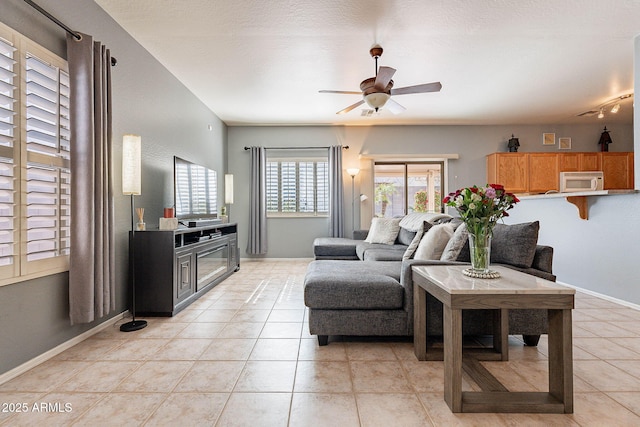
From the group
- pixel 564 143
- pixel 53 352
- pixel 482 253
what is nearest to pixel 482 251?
pixel 482 253

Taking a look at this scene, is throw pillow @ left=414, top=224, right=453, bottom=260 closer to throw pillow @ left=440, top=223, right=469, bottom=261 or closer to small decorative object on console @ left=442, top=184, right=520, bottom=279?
throw pillow @ left=440, top=223, right=469, bottom=261

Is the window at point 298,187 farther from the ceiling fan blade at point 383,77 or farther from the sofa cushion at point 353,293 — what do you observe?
the sofa cushion at point 353,293

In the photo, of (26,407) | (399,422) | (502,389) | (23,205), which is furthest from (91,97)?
(502,389)

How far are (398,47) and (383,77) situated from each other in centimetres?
59

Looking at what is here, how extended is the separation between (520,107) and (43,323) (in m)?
6.42

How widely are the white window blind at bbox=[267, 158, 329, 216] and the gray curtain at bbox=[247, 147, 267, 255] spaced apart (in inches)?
7.3

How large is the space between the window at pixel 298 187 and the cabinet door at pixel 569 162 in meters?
4.31

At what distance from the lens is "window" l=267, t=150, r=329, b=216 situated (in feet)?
19.9

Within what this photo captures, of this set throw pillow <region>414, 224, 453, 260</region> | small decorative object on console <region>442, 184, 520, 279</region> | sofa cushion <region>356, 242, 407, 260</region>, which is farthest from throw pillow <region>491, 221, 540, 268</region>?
sofa cushion <region>356, 242, 407, 260</region>

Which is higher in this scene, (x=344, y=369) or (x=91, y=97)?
(x=91, y=97)

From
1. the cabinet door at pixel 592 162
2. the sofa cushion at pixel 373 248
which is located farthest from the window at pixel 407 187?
the cabinet door at pixel 592 162

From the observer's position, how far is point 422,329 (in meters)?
2.01

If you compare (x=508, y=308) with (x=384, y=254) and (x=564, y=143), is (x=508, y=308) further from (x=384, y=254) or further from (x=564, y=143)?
(x=564, y=143)

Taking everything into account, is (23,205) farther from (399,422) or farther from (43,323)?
(399,422)
